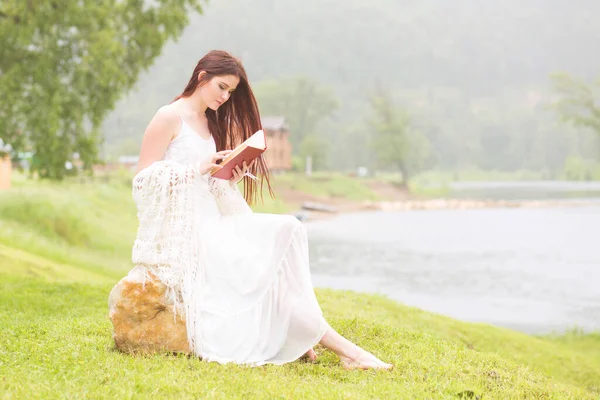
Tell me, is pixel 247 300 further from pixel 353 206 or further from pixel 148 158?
pixel 353 206

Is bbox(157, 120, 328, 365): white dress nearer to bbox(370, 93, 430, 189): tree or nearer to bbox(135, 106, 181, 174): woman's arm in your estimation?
bbox(135, 106, 181, 174): woman's arm

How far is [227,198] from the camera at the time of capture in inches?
202

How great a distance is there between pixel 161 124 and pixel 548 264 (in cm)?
2208

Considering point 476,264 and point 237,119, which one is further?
point 476,264

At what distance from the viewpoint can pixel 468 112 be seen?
72.6 m

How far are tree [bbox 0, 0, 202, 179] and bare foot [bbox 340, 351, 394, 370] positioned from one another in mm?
9172

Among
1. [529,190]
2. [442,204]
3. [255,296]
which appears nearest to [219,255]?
[255,296]

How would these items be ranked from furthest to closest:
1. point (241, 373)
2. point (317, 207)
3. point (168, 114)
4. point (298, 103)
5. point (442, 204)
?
point (298, 103) < point (442, 204) < point (317, 207) < point (168, 114) < point (241, 373)

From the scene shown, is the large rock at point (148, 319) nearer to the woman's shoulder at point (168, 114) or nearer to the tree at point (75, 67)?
the woman's shoulder at point (168, 114)

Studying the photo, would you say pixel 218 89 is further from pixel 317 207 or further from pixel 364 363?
pixel 317 207

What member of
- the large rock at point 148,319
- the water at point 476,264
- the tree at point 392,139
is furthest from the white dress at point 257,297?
the tree at point 392,139

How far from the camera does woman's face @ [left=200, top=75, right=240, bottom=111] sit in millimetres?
5066

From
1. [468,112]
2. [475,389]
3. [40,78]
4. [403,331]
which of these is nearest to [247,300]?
[475,389]

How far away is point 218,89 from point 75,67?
927 cm
